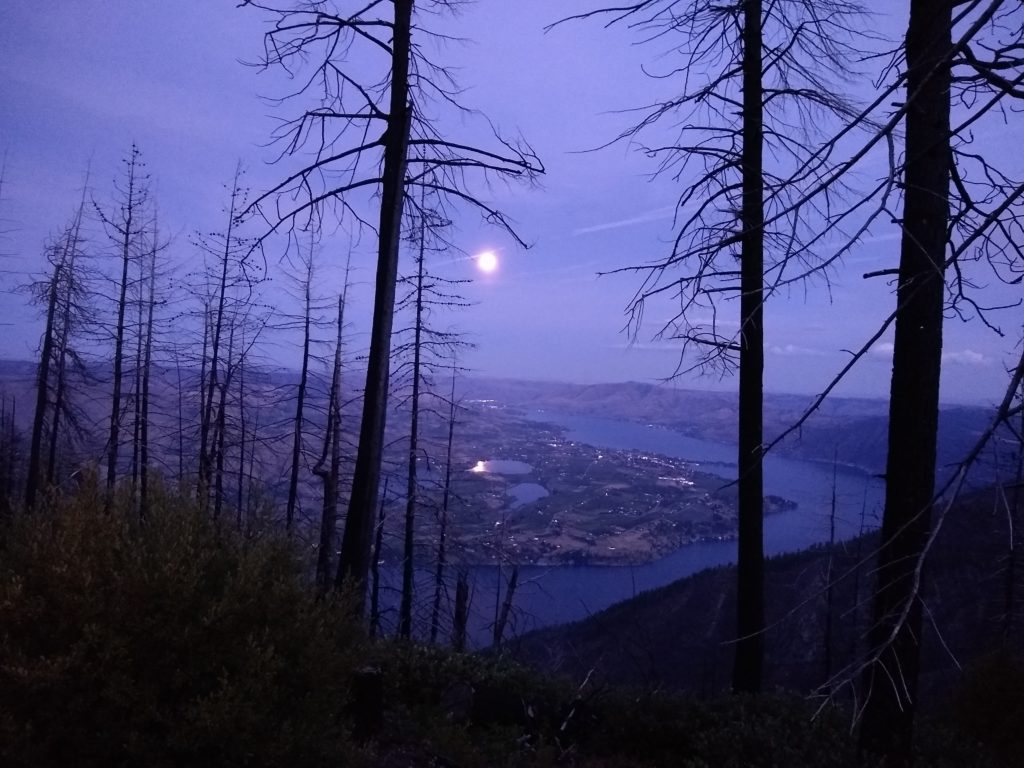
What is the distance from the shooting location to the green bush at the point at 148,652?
3.96 meters

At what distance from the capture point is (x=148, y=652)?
417cm

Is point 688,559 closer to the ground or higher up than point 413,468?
closer to the ground

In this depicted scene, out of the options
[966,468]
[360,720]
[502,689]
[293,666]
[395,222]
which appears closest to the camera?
[966,468]

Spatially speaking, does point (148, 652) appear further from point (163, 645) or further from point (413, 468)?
point (413, 468)

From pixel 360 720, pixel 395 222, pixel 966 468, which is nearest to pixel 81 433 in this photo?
pixel 395 222

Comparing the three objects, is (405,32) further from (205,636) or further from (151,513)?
(205,636)

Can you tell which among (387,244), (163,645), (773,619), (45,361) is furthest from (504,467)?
(163,645)

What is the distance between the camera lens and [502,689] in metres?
8.33

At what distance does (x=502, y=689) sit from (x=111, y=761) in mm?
4921

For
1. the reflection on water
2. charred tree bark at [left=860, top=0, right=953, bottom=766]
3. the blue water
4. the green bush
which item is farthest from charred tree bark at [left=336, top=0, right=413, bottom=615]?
the reflection on water

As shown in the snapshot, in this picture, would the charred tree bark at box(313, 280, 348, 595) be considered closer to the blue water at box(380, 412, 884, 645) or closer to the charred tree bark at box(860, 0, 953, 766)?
the blue water at box(380, 412, 884, 645)

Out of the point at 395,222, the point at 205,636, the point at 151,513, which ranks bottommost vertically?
the point at 205,636

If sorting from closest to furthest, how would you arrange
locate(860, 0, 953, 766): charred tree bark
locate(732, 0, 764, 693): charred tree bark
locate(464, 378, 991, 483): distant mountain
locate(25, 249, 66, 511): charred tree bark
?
locate(860, 0, 953, 766): charred tree bark
locate(732, 0, 764, 693): charred tree bark
locate(464, 378, 991, 483): distant mountain
locate(25, 249, 66, 511): charred tree bark

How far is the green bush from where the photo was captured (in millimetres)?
3959
